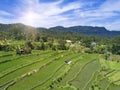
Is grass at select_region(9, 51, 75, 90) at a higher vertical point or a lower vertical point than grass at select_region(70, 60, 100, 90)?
higher

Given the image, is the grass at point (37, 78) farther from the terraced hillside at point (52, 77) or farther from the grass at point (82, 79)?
the grass at point (82, 79)

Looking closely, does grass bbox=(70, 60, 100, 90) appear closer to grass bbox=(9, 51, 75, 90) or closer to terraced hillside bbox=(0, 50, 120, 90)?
terraced hillside bbox=(0, 50, 120, 90)

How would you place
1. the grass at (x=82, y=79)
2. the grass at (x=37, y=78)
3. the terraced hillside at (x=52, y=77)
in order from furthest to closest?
the grass at (x=82, y=79), the terraced hillside at (x=52, y=77), the grass at (x=37, y=78)

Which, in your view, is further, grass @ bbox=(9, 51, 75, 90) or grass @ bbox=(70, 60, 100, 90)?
grass @ bbox=(70, 60, 100, 90)

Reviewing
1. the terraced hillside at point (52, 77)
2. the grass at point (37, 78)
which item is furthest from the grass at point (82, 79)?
the grass at point (37, 78)

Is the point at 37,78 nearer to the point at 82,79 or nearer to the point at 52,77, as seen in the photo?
the point at 52,77

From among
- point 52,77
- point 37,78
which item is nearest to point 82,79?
point 52,77

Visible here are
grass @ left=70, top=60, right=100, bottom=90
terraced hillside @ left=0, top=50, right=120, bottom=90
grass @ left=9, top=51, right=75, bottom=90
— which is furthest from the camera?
grass @ left=70, top=60, right=100, bottom=90

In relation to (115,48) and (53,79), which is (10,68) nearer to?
(53,79)

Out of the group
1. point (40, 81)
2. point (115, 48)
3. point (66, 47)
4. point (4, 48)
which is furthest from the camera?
point (115, 48)

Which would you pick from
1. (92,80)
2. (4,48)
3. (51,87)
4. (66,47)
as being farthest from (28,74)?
(66,47)

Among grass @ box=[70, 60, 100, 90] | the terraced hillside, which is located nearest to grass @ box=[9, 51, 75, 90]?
the terraced hillside
